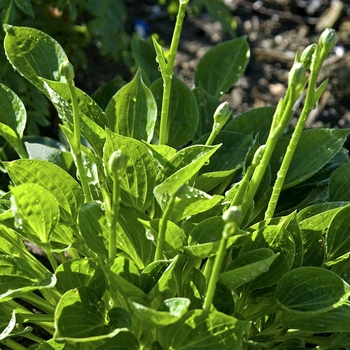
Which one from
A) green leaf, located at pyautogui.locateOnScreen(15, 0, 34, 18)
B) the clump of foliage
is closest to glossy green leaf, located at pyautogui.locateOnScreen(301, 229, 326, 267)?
the clump of foliage

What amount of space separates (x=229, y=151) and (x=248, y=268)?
550 millimetres

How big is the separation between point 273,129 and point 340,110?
1.89 meters

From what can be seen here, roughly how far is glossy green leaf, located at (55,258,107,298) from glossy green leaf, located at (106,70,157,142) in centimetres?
41

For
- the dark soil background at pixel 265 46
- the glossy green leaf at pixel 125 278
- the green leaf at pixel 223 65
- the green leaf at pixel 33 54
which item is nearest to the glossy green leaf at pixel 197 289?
the glossy green leaf at pixel 125 278

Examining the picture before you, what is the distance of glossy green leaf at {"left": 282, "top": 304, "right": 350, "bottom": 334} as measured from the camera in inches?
46.3

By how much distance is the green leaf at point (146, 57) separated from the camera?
1816 millimetres

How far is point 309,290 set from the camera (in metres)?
1.18

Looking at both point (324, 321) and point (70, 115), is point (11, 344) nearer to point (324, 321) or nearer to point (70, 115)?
point (70, 115)

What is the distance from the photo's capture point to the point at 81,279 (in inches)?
46.5

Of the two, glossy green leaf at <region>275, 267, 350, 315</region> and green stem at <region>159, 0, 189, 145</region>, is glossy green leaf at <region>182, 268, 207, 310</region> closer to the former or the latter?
glossy green leaf at <region>275, 267, 350, 315</region>

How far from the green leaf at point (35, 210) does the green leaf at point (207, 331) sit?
0.29 metres

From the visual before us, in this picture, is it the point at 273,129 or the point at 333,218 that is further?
the point at 333,218

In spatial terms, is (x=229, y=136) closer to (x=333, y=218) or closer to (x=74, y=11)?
(x=333, y=218)

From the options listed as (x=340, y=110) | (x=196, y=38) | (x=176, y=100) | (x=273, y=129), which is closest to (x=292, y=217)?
(x=273, y=129)
